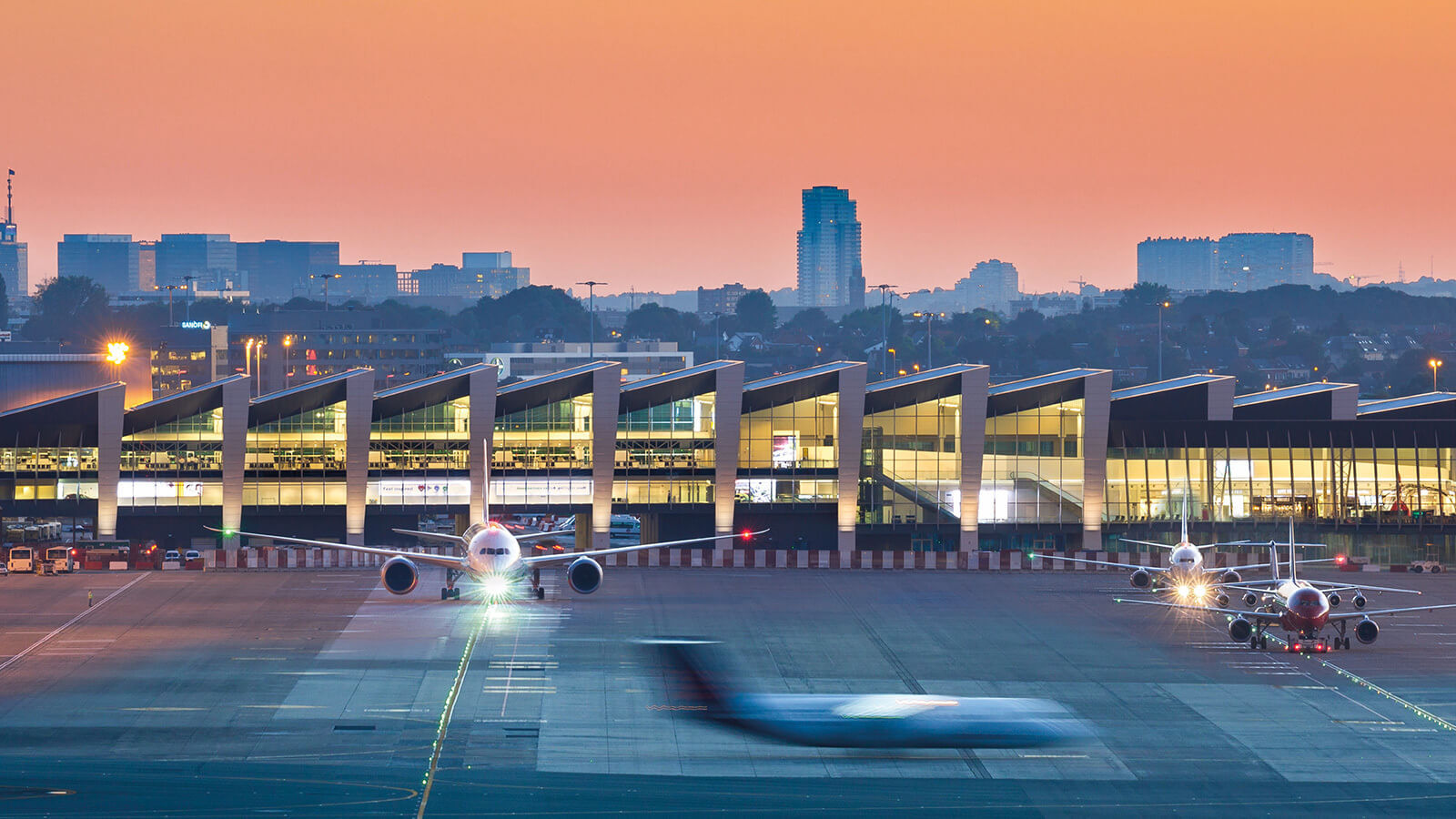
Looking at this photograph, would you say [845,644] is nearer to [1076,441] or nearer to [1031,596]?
[1031,596]

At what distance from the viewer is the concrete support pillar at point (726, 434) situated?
4230 inches

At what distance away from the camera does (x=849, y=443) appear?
356 ft

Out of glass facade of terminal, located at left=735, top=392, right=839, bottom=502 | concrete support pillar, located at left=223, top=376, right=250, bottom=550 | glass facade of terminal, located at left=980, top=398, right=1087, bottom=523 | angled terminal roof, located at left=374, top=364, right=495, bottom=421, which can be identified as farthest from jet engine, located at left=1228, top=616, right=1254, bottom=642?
concrete support pillar, located at left=223, top=376, right=250, bottom=550

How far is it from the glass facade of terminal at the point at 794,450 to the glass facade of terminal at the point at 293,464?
25947mm

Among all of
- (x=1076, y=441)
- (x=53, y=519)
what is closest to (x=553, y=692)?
(x=1076, y=441)

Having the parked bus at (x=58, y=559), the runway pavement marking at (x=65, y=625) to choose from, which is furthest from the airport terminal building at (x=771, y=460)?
the runway pavement marking at (x=65, y=625)

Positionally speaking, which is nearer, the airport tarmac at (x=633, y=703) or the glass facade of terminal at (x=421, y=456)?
the airport tarmac at (x=633, y=703)

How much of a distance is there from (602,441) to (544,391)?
4.91 m

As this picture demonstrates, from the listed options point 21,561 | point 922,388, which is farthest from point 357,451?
point 922,388

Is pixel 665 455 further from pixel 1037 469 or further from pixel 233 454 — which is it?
pixel 233 454

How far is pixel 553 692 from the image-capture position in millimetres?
57000

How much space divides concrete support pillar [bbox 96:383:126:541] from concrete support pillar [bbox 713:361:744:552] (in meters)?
36.4

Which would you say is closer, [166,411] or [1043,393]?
[166,411]

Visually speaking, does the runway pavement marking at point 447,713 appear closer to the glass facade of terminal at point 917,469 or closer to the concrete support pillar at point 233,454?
the concrete support pillar at point 233,454
